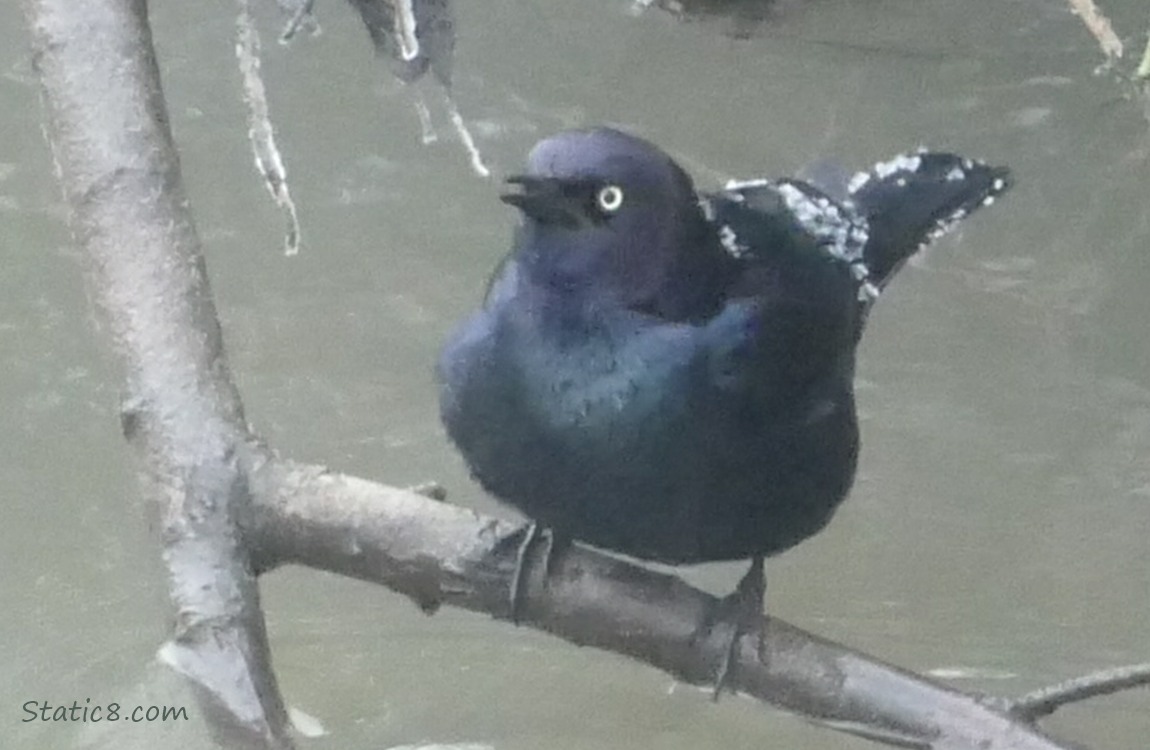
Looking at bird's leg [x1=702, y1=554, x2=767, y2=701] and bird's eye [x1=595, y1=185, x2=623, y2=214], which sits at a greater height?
bird's eye [x1=595, y1=185, x2=623, y2=214]

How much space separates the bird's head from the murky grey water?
0.34 m

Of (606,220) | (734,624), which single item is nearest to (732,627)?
(734,624)

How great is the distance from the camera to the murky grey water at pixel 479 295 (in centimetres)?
181

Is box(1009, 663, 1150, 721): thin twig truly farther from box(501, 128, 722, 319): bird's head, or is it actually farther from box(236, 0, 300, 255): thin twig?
box(236, 0, 300, 255): thin twig

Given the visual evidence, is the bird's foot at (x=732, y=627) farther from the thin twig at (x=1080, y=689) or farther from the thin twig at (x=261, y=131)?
the thin twig at (x=261, y=131)

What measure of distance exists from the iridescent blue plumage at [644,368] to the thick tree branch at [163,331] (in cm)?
16

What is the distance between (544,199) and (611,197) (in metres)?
0.04

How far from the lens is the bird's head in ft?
3.52

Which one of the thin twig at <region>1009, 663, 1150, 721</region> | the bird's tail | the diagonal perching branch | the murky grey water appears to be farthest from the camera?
the murky grey water

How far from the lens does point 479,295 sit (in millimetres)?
2369

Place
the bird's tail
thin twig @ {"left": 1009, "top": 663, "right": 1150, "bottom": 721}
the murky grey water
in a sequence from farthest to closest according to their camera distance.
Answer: the murky grey water → the bird's tail → thin twig @ {"left": 1009, "top": 663, "right": 1150, "bottom": 721}

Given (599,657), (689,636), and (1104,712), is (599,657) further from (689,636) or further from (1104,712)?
(689,636)

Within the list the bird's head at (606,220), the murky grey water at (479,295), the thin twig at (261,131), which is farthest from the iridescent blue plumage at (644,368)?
the murky grey water at (479,295)

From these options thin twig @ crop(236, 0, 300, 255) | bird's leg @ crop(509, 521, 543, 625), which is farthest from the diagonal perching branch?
thin twig @ crop(236, 0, 300, 255)
